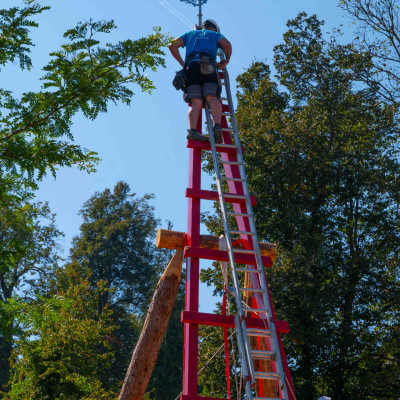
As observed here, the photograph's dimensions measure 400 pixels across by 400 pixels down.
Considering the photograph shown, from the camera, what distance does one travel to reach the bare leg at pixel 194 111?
7.19m

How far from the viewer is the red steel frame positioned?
5.53 m

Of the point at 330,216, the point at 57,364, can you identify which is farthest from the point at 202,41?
the point at 330,216

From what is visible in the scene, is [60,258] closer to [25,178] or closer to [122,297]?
[122,297]

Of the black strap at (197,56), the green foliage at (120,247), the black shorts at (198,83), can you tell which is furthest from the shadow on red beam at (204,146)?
the green foliage at (120,247)

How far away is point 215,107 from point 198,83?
0.44 m

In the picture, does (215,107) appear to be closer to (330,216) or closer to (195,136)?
(195,136)

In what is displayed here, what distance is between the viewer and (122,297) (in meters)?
33.6

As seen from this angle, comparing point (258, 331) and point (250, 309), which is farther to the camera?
point (258, 331)

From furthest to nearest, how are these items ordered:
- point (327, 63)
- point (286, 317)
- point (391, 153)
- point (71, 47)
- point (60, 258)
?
point (60, 258) < point (327, 63) < point (391, 153) < point (286, 317) < point (71, 47)

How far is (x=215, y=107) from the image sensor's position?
7203 mm

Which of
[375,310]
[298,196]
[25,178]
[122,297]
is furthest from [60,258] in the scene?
[25,178]

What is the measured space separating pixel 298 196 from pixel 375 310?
373 cm

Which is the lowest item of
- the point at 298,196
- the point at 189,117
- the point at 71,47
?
the point at 71,47

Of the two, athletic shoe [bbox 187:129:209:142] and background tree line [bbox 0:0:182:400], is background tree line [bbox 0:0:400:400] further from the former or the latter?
athletic shoe [bbox 187:129:209:142]
